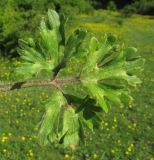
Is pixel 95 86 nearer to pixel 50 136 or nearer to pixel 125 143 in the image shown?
pixel 50 136

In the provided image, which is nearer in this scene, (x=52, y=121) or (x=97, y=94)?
(x=97, y=94)

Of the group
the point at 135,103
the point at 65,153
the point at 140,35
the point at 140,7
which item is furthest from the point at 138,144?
the point at 140,7

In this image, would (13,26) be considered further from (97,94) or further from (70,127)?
(97,94)

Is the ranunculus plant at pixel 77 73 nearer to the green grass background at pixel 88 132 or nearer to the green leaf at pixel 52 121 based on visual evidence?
the green leaf at pixel 52 121

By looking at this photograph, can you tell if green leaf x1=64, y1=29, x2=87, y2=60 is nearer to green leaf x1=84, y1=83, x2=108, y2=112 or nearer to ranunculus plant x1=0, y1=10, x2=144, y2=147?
ranunculus plant x1=0, y1=10, x2=144, y2=147

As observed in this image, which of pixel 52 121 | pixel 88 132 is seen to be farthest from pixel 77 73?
pixel 88 132

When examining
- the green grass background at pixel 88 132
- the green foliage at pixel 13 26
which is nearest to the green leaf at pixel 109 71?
the green grass background at pixel 88 132

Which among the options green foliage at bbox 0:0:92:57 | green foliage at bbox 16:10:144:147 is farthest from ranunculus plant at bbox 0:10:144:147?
green foliage at bbox 0:0:92:57
